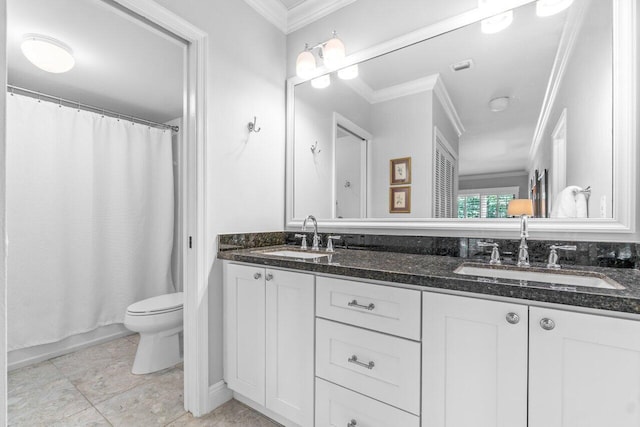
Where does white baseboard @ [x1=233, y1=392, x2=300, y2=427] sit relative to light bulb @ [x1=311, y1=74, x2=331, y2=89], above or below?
below

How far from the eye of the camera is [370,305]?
3.84 feet

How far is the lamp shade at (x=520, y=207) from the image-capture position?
4.59 ft

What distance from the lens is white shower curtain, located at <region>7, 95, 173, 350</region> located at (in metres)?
2.19

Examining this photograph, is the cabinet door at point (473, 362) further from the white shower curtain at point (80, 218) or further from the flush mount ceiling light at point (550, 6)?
the white shower curtain at point (80, 218)

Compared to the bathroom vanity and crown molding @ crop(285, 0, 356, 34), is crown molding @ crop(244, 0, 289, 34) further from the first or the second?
the bathroom vanity

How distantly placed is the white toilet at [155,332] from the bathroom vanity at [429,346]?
81 centimetres

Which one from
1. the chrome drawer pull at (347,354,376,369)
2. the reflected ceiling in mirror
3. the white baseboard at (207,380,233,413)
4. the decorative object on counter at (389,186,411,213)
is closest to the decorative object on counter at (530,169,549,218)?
the reflected ceiling in mirror

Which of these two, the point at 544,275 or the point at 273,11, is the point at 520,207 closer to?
the point at 544,275

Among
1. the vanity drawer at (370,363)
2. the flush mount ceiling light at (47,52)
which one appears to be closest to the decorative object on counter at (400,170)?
the vanity drawer at (370,363)

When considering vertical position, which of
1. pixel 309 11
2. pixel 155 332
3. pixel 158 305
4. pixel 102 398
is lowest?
pixel 102 398

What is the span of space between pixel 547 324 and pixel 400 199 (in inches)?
39.2

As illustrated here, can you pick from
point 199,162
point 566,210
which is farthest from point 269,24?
point 566,210

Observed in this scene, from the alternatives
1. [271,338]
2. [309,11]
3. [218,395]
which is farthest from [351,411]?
[309,11]

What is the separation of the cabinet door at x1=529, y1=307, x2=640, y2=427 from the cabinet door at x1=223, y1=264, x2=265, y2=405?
1104mm
